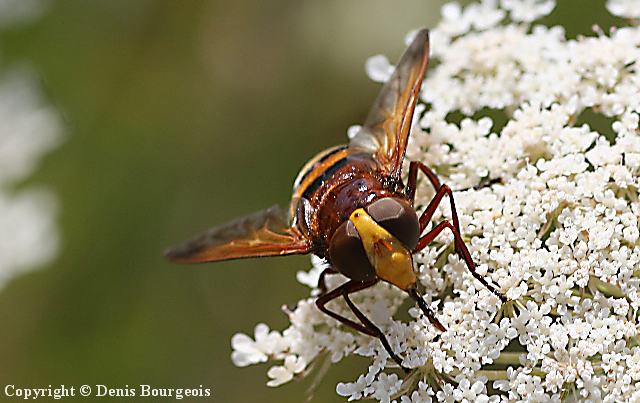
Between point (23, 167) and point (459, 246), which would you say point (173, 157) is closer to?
point (23, 167)

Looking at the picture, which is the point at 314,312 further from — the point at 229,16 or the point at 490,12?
the point at 229,16

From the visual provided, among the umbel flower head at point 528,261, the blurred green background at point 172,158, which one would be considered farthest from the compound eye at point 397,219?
the blurred green background at point 172,158

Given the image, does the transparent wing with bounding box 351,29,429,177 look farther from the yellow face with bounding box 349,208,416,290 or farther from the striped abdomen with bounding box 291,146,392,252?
the yellow face with bounding box 349,208,416,290

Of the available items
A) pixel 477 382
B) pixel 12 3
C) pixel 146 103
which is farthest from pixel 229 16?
pixel 477 382

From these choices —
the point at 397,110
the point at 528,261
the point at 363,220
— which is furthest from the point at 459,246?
the point at 397,110

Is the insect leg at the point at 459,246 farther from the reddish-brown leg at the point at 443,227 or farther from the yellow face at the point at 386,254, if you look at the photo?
the yellow face at the point at 386,254
